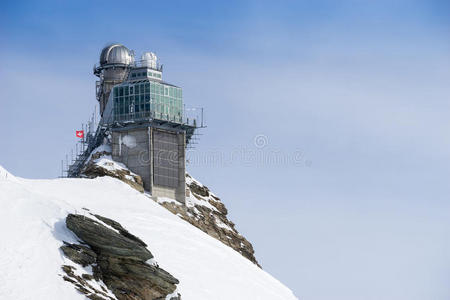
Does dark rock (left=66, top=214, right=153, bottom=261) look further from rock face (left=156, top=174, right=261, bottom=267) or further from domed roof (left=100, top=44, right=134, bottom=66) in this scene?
domed roof (left=100, top=44, right=134, bottom=66)

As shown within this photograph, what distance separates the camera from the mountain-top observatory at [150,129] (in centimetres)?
9219

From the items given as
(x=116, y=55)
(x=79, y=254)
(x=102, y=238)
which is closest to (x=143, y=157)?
(x=116, y=55)

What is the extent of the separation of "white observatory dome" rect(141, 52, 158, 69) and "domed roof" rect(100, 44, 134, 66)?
12.6 metres

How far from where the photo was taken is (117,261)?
51.9 metres

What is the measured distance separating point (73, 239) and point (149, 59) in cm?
4934

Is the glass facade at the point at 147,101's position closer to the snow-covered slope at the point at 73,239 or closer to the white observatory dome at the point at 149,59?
the white observatory dome at the point at 149,59

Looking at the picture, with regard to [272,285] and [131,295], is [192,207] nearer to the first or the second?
[272,285]

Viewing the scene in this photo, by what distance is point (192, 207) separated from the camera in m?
93.3

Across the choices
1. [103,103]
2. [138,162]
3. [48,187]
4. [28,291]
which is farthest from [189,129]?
[28,291]

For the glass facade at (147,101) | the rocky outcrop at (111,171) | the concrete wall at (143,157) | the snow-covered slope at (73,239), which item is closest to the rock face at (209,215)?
the concrete wall at (143,157)

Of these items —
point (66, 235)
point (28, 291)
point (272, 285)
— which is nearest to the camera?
point (28, 291)

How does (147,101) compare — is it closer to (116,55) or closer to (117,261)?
(116,55)

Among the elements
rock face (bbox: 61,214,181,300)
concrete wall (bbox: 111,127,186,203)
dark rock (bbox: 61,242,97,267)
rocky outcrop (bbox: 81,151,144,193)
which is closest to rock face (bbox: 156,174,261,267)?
concrete wall (bbox: 111,127,186,203)

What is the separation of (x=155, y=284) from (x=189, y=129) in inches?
1801
